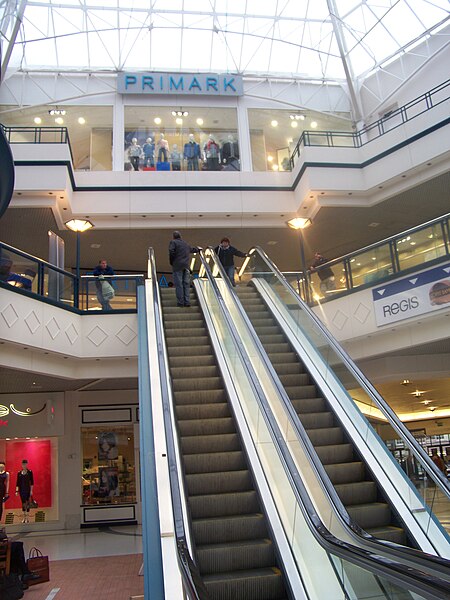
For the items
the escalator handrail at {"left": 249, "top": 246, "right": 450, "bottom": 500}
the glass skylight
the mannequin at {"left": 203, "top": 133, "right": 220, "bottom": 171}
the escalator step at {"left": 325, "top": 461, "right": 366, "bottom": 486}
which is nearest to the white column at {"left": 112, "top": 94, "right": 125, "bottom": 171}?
the glass skylight

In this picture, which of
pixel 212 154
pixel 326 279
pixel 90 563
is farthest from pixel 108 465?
pixel 212 154

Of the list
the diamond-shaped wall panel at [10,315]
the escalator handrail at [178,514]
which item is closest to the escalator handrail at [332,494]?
the escalator handrail at [178,514]

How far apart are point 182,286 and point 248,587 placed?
7475 mm

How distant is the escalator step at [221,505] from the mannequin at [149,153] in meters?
13.8

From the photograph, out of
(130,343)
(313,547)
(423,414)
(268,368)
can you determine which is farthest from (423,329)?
(423,414)

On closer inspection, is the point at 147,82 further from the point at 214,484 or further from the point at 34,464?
the point at 214,484

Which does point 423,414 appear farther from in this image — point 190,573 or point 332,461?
point 190,573

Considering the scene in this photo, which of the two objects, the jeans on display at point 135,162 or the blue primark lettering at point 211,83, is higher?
the blue primark lettering at point 211,83

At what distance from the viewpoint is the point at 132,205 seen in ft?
55.0

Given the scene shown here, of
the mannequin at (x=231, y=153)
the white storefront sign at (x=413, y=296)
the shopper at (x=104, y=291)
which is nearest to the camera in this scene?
the white storefront sign at (x=413, y=296)

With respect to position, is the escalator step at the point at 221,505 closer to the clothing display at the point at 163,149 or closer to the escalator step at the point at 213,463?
the escalator step at the point at 213,463

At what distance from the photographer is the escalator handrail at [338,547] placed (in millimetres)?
2668

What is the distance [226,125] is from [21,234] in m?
8.22

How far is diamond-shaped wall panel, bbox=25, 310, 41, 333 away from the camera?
11086 millimetres
